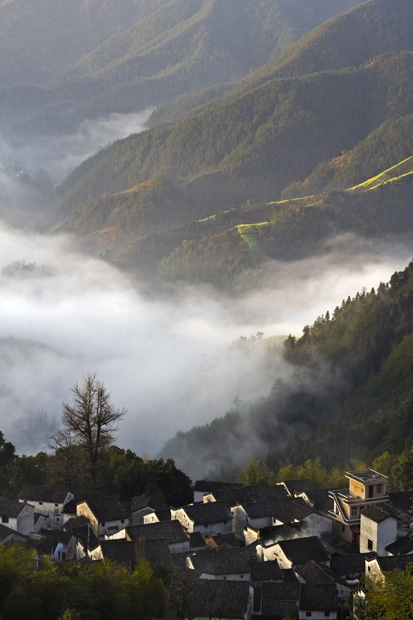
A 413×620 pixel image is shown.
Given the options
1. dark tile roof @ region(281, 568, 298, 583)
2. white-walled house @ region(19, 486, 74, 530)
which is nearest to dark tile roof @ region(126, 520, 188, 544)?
dark tile roof @ region(281, 568, 298, 583)

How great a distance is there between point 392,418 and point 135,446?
4507 centimetres

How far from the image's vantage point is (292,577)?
61094mm

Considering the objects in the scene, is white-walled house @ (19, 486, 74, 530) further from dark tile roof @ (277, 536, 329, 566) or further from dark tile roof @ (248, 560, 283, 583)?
dark tile roof @ (248, 560, 283, 583)

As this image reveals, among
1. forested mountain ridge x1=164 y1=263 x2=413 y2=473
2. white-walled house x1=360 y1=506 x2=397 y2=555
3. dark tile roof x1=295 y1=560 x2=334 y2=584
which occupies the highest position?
forested mountain ridge x1=164 y1=263 x2=413 y2=473

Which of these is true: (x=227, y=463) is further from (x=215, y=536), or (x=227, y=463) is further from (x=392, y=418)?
(x=215, y=536)

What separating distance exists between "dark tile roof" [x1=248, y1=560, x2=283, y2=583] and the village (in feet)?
0.16

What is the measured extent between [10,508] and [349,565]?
1987cm

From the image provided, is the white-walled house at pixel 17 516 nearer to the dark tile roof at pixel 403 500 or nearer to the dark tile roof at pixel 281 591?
the dark tile roof at pixel 281 591

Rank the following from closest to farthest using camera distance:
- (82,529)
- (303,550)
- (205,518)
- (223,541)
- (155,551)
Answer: (155,551) < (303,550) < (223,541) < (82,529) < (205,518)

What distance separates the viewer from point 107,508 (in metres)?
72.1

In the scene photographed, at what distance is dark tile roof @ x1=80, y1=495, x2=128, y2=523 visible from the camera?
7125 centimetres

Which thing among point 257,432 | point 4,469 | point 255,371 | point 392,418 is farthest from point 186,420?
point 4,469

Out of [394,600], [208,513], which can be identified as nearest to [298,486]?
[208,513]

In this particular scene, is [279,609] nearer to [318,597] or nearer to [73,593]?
[318,597]
